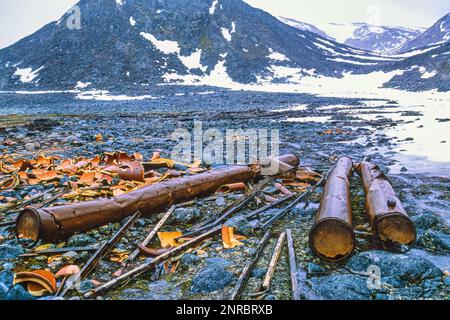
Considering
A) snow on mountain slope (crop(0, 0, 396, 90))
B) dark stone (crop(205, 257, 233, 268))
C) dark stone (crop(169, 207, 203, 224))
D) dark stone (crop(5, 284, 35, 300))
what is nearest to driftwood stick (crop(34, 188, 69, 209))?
dark stone (crop(169, 207, 203, 224))

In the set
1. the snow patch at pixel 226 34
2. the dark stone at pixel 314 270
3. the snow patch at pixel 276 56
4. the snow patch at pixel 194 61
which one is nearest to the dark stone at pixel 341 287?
the dark stone at pixel 314 270

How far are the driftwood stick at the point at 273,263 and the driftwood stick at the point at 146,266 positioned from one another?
2.66 ft

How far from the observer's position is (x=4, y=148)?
33.9ft

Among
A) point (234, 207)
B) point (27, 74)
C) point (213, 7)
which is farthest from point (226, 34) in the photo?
point (234, 207)

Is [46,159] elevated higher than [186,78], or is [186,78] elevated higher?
[186,78]

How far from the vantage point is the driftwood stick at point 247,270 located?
3160 mm

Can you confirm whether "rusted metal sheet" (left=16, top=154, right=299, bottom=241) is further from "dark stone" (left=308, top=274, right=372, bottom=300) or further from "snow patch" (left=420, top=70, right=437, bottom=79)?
"snow patch" (left=420, top=70, right=437, bottom=79)

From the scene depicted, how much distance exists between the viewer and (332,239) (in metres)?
3.65

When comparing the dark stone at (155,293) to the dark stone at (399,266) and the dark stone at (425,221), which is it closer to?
the dark stone at (399,266)

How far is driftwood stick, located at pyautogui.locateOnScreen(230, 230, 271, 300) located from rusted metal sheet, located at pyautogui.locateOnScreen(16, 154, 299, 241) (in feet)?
5.50

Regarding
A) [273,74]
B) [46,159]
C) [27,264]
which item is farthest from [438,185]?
[273,74]

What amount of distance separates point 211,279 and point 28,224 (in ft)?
7.40

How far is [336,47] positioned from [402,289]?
307 feet
